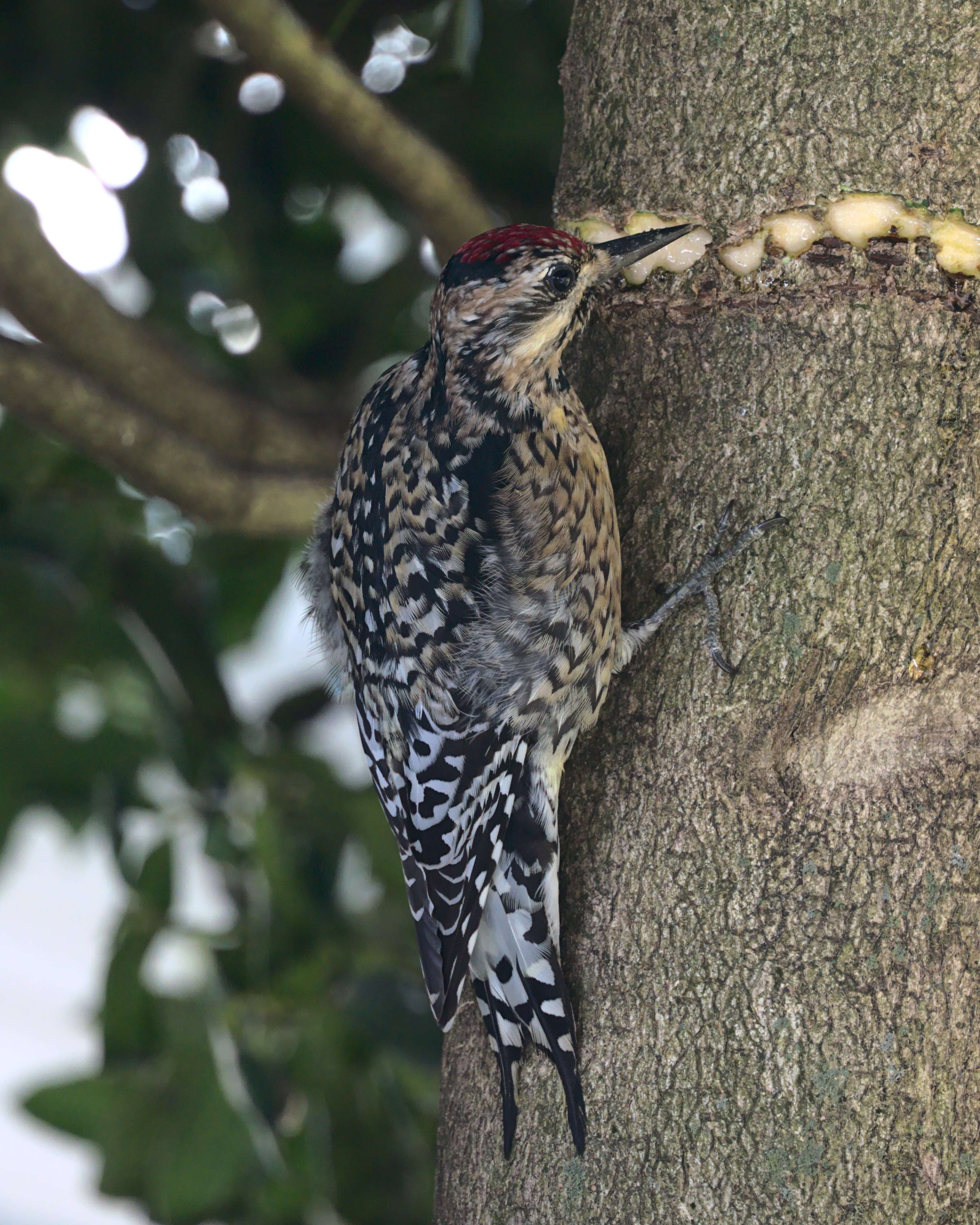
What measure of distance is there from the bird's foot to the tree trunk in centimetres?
1

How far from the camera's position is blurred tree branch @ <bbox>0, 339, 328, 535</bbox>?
1.66 meters

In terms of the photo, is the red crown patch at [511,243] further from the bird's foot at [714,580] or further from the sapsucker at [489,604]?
the bird's foot at [714,580]

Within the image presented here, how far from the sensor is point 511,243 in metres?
1.29

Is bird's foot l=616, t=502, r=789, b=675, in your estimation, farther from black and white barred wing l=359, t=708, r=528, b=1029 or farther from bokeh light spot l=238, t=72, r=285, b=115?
bokeh light spot l=238, t=72, r=285, b=115

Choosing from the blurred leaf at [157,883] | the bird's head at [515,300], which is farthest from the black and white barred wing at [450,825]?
the blurred leaf at [157,883]

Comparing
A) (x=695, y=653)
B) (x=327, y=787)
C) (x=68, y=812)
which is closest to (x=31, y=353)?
(x=68, y=812)

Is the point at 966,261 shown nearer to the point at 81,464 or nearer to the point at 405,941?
the point at 81,464

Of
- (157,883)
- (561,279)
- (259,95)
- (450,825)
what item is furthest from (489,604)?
(259,95)

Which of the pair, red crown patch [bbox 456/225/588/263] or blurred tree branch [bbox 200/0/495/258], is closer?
red crown patch [bbox 456/225/588/263]

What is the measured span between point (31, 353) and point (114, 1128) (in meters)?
1.07

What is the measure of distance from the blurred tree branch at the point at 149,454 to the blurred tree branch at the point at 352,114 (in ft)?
1.56

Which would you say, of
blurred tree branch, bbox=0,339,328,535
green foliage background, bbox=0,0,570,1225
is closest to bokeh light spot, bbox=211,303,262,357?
green foliage background, bbox=0,0,570,1225

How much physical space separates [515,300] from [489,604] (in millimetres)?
331

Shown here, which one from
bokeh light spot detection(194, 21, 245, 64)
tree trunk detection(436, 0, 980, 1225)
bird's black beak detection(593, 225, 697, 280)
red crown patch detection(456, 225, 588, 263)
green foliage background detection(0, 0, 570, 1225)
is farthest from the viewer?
bokeh light spot detection(194, 21, 245, 64)
